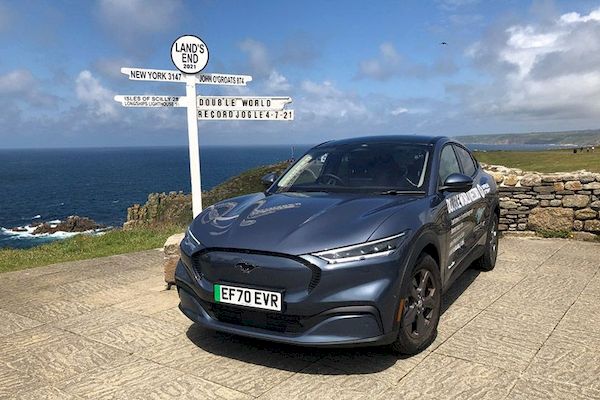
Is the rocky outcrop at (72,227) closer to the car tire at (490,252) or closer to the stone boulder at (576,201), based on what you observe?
the stone boulder at (576,201)

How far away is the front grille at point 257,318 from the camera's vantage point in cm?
302

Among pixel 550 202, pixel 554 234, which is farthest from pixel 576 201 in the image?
pixel 554 234

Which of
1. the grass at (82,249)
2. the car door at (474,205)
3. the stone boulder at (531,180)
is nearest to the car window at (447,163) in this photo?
the car door at (474,205)

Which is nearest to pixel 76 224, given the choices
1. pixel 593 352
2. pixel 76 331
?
pixel 76 331

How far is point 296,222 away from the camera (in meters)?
3.25

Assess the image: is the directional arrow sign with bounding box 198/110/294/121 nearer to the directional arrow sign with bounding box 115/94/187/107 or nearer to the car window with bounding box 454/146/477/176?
the directional arrow sign with bounding box 115/94/187/107

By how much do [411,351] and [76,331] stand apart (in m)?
2.75

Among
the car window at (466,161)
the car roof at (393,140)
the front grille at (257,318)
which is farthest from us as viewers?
the car window at (466,161)

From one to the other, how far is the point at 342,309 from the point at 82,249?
6.93m

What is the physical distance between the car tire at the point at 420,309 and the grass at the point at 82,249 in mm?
5530

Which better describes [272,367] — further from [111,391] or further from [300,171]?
[300,171]

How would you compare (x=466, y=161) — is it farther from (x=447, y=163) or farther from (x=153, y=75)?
(x=153, y=75)

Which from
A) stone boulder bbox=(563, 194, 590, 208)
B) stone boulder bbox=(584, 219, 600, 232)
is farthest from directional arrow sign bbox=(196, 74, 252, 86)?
Result: stone boulder bbox=(584, 219, 600, 232)

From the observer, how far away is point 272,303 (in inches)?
118
